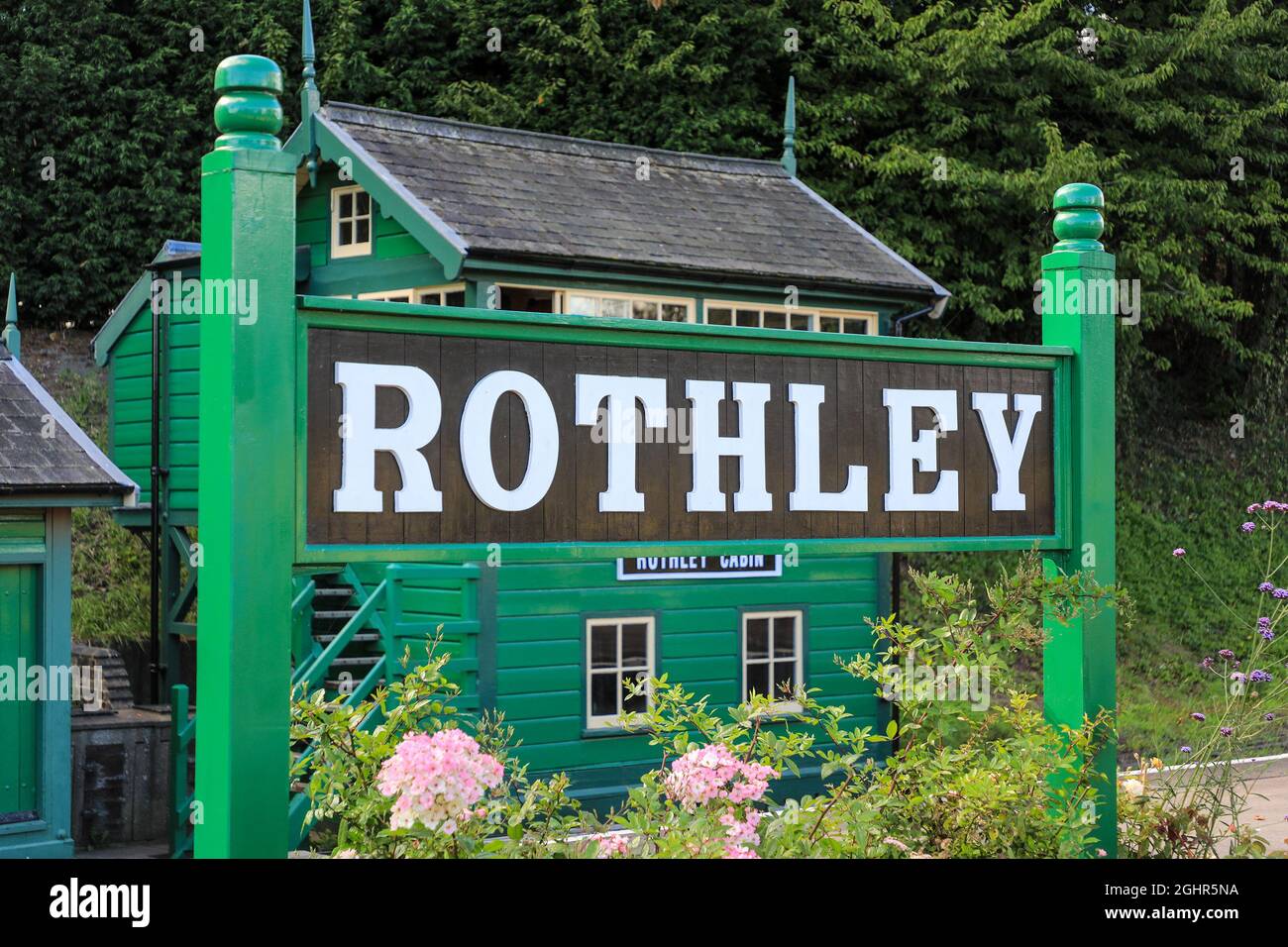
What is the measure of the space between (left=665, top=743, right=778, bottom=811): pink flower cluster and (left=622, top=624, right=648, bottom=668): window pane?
29.2ft

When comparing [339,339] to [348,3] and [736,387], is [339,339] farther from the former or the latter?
[348,3]

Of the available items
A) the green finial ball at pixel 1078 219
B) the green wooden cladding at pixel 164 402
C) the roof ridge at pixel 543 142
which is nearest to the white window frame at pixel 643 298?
the roof ridge at pixel 543 142

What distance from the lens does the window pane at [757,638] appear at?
14.4 metres

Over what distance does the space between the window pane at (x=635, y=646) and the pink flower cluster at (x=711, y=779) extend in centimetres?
892

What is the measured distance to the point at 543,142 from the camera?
14.9 meters

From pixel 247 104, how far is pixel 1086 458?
346 cm

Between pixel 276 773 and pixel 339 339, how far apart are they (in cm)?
120

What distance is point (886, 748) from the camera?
1545cm

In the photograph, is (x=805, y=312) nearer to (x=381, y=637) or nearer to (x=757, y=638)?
(x=757, y=638)

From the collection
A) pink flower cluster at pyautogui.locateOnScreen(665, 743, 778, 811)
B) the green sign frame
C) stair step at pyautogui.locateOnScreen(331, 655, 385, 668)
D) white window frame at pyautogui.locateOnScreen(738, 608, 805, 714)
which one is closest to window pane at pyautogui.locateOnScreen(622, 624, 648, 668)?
white window frame at pyautogui.locateOnScreen(738, 608, 805, 714)

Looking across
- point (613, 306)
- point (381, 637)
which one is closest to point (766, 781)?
point (381, 637)

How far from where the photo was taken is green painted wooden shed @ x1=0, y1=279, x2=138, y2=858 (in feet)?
35.6

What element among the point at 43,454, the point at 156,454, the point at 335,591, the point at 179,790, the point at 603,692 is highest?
the point at 156,454

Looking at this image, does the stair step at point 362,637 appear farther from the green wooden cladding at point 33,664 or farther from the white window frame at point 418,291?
the white window frame at point 418,291
